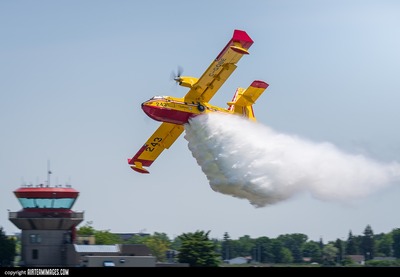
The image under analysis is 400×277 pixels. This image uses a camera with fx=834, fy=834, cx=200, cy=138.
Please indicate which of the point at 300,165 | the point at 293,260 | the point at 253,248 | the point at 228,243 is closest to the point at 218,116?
A: the point at 300,165

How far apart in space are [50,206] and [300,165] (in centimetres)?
3247

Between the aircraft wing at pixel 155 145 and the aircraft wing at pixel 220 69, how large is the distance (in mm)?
3465

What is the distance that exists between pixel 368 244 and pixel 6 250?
37004mm

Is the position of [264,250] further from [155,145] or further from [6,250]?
[155,145]

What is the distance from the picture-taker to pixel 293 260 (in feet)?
284

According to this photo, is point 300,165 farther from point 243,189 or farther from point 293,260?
point 293,260

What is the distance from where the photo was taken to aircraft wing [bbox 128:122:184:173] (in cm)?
4466

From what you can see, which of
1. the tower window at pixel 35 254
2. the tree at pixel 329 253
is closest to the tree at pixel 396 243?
the tree at pixel 329 253

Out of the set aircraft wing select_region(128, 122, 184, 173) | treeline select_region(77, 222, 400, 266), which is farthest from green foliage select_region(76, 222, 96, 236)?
aircraft wing select_region(128, 122, 184, 173)

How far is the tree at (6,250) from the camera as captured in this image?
70944 mm

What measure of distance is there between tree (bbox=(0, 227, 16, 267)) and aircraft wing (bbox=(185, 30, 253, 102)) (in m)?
35.7

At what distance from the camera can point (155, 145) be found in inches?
1790

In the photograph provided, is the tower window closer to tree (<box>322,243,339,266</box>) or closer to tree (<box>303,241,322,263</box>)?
tree (<box>322,243,339,266</box>)
